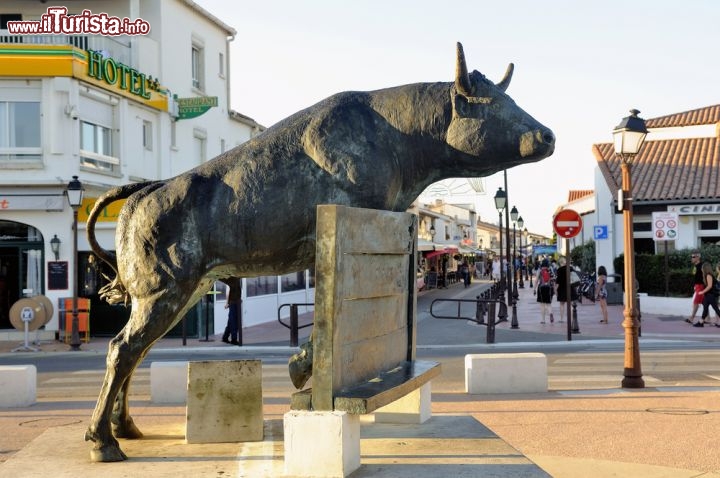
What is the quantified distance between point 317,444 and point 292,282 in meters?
24.0

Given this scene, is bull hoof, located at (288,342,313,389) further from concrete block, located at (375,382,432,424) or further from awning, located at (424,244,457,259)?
awning, located at (424,244,457,259)

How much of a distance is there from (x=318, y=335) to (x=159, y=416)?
519cm

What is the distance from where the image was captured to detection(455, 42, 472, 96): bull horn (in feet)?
15.0

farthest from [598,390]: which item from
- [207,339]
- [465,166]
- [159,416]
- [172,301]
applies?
[207,339]

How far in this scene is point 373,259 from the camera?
4.70 meters

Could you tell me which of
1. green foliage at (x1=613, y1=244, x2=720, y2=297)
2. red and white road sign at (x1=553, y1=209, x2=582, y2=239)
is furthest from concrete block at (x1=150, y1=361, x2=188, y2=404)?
green foliage at (x1=613, y1=244, x2=720, y2=297)

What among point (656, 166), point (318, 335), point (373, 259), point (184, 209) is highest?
A: point (656, 166)

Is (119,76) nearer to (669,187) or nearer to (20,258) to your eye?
(20,258)

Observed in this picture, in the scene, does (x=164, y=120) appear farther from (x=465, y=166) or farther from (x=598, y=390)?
(x=465, y=166)

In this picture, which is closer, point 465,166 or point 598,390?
point 465,166

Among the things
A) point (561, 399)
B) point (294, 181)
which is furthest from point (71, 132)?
point (294, 181)

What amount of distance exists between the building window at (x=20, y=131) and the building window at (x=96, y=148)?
1.18 metres

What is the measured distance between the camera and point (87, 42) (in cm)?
2431

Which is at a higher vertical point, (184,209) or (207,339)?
(184,209)
